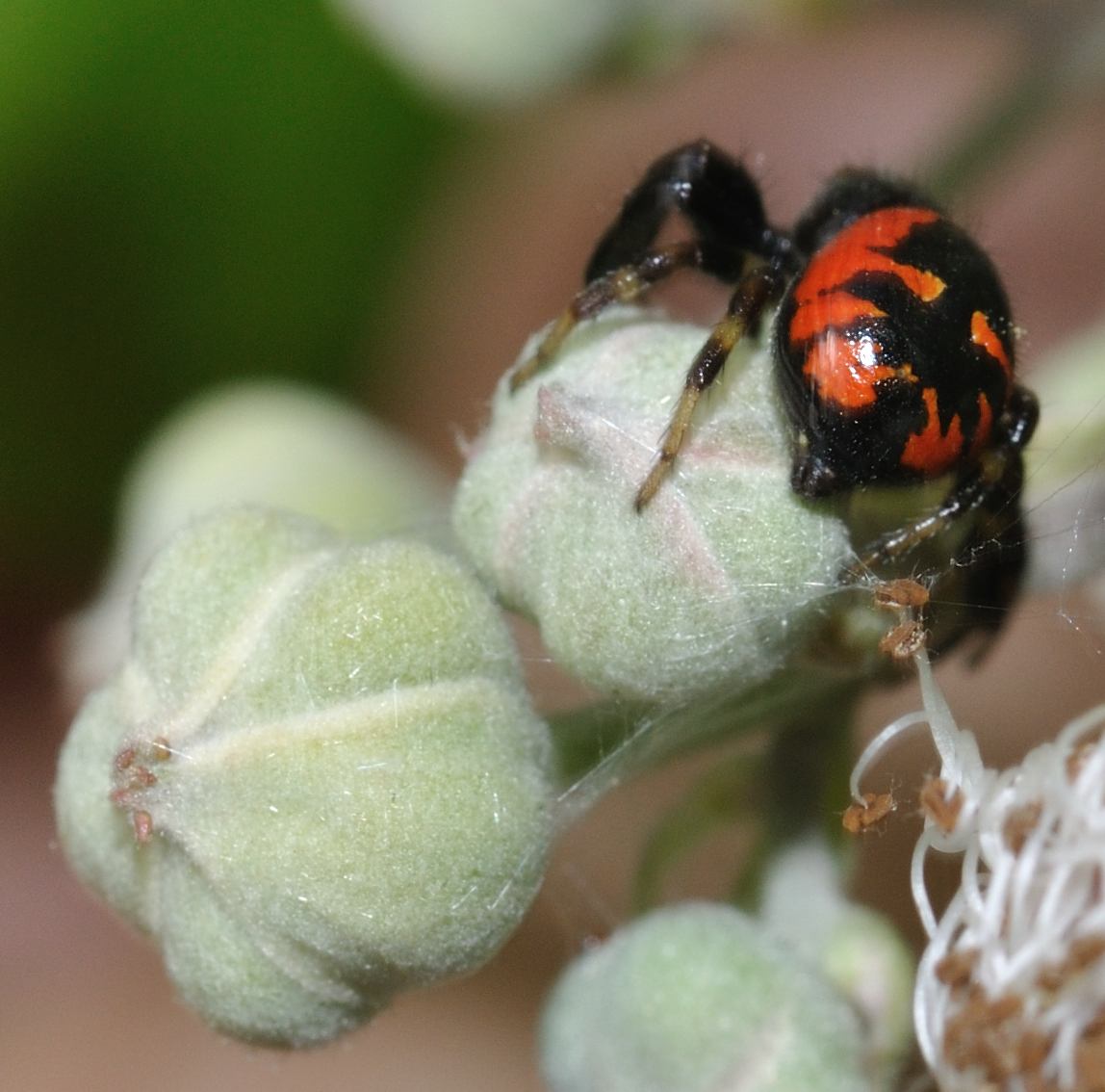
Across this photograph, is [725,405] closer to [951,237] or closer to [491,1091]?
[951,237]

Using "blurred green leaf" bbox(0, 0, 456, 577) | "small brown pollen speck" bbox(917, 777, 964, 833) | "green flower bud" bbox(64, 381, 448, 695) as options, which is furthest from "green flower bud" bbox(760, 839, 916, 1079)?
"blurred green leaf" bbox(0, 0, 456, 577)

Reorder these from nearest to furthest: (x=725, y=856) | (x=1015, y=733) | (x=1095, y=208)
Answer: (x=725, y=856) < (x=1015, y=733) < (x=1095, y=208)

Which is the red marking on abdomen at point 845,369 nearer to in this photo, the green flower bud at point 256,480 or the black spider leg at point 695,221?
the black spider leg at point 695,221

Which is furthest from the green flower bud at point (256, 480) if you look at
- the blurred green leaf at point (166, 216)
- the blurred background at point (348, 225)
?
the blurred green leaf at point (166, 216)

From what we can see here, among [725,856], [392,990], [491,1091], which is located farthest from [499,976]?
[392,990]

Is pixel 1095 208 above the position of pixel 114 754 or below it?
above

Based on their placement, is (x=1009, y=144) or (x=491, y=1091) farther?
(x=491, y=1091)

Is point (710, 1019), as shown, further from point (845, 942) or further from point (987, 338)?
point (987, 338)

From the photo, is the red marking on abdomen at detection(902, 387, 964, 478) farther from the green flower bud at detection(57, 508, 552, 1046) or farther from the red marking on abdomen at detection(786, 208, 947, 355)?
the green flower bud at detection(57, 508, 552, 1046)
